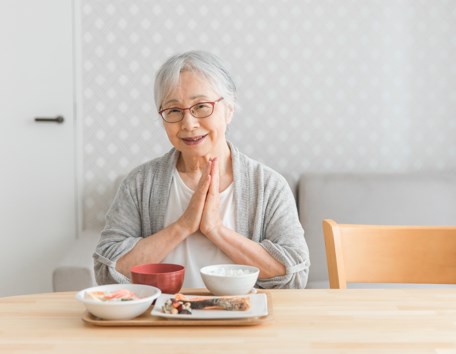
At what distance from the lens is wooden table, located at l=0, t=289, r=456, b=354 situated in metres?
1.12

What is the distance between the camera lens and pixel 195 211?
68.4 inches

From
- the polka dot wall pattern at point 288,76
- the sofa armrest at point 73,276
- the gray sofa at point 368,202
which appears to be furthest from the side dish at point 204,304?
the polka dot wall pattern at point 288,76

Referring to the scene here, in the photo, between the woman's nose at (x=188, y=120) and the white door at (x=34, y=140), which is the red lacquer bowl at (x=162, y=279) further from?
the white door at (x=34, y=140)

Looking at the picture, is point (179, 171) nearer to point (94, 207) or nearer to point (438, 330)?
point (438, 330)

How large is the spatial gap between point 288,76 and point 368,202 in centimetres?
77

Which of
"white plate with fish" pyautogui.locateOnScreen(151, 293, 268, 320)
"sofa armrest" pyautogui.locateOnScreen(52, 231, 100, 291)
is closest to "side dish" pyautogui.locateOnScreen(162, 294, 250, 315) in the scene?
"white plate with fish" pyautogui.locateOnScreen(151, 293, 268, 320)

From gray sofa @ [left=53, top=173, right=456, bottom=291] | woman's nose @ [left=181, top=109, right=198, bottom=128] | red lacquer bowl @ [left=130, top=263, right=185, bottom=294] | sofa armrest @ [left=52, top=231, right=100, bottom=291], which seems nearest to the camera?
red lacquer bowl @ [left=130, top=263, right=185, bottom=294]

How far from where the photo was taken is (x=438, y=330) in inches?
47.8

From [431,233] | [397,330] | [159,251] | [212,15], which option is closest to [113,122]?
[212,15]

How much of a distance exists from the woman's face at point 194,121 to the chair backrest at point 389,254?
397 millimetres

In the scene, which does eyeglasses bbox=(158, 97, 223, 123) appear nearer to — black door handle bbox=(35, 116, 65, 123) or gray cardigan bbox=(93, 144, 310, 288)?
gray cardigan bbox=(93, 144, 310, 288)

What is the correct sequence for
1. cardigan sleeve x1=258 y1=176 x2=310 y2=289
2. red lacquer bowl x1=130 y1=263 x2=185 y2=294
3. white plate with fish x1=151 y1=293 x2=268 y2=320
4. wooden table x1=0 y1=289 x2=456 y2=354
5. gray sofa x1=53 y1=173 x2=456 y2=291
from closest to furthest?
wooden table x1=0 y1=289 x2=456 y2=354
white plate with fish x1=151 y1=293 x2=268 y2=320
red lacquer bowl x1=130 y1=263 x2=185 y2=294
cardigan sleeve x1=258 y1=176 x2=310 y2=289
gray sofa x1=53 y1=173 x2=456 y2=291

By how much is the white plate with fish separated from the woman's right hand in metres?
0.41

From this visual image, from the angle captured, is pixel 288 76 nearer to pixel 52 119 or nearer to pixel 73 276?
pixel 52 119
